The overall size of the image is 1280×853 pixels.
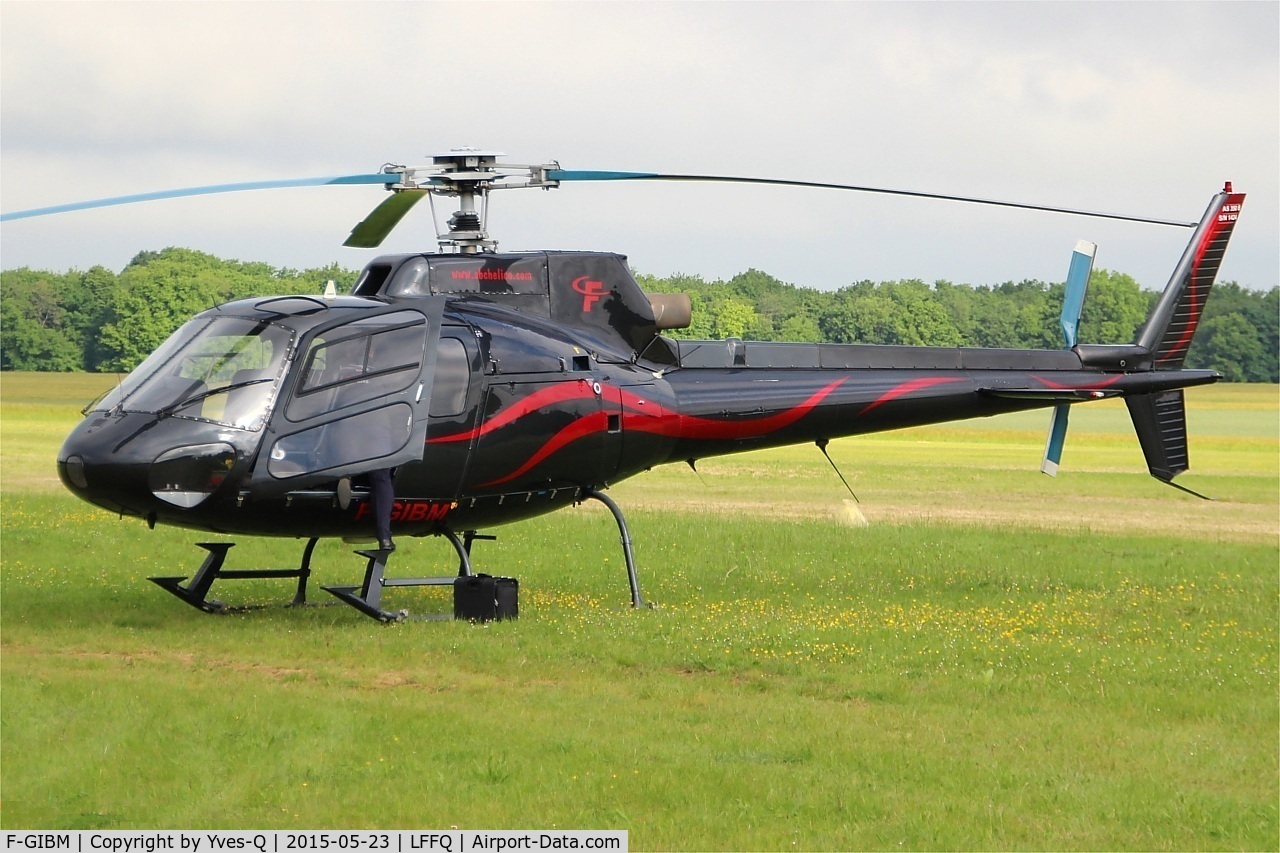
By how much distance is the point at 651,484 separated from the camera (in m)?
36.6

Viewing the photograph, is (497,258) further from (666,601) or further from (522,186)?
(666,601)

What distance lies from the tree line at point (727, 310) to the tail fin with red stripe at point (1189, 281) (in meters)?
33.9

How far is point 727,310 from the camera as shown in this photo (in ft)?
218

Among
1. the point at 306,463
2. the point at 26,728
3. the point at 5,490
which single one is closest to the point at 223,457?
the point at 306,463

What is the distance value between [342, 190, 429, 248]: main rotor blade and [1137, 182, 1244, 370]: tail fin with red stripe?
9.57 meters

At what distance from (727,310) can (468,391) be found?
53.1m

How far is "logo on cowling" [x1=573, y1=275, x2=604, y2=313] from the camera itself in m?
15.7

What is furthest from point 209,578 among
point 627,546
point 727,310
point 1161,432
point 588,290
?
point 727,310

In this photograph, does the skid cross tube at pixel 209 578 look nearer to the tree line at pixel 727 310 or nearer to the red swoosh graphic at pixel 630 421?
the red swoosh graphic at pixel 630 421

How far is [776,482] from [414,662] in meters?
25.5

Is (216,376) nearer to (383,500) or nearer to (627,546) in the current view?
(383,500)

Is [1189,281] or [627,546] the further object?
[1189,281]

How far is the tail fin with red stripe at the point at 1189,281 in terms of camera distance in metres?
18.6
